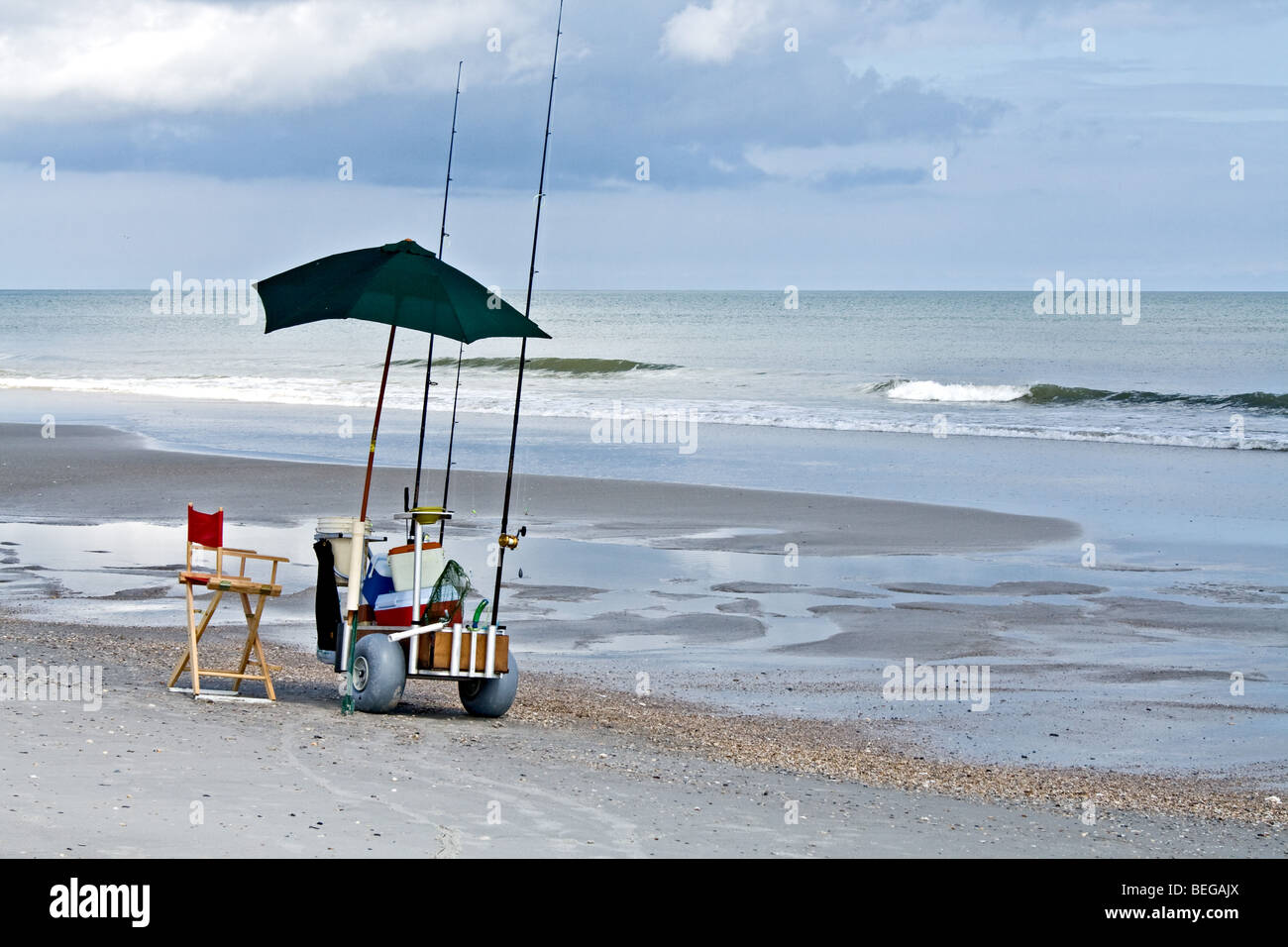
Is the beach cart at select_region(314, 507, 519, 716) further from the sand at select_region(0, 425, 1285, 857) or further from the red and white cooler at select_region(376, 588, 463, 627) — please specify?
the sand at select_region(0, 425, 1285, 857)

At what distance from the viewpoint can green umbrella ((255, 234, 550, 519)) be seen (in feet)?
22.9

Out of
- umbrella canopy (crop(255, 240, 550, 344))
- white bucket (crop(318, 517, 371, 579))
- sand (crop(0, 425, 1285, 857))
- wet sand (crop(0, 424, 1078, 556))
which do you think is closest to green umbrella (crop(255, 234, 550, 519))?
umbrella canopy (crop(255, 240, 550, 344))

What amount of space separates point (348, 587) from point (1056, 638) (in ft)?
18.3

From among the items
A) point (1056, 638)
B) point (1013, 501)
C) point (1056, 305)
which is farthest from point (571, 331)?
point (1056, 638)

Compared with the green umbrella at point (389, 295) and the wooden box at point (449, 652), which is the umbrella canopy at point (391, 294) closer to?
the green umbrella at point (389, 295)

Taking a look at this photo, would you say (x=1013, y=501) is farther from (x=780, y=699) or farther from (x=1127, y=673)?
(x=780, y=699)

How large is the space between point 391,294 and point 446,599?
1.64m

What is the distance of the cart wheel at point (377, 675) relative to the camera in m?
7.29

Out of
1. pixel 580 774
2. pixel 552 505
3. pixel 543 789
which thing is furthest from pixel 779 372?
pixel 543 789

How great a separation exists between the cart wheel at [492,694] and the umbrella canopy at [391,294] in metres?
1.83

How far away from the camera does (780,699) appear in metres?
8.64

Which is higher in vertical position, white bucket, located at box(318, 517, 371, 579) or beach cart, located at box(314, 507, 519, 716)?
white bucket, located at box(318, 517, 371, 579)

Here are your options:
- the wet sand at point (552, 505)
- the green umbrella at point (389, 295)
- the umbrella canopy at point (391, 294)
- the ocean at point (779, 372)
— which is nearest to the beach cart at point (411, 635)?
the green umbrella at point (389, 295)

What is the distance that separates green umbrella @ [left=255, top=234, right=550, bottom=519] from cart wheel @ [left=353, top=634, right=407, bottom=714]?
814mm
